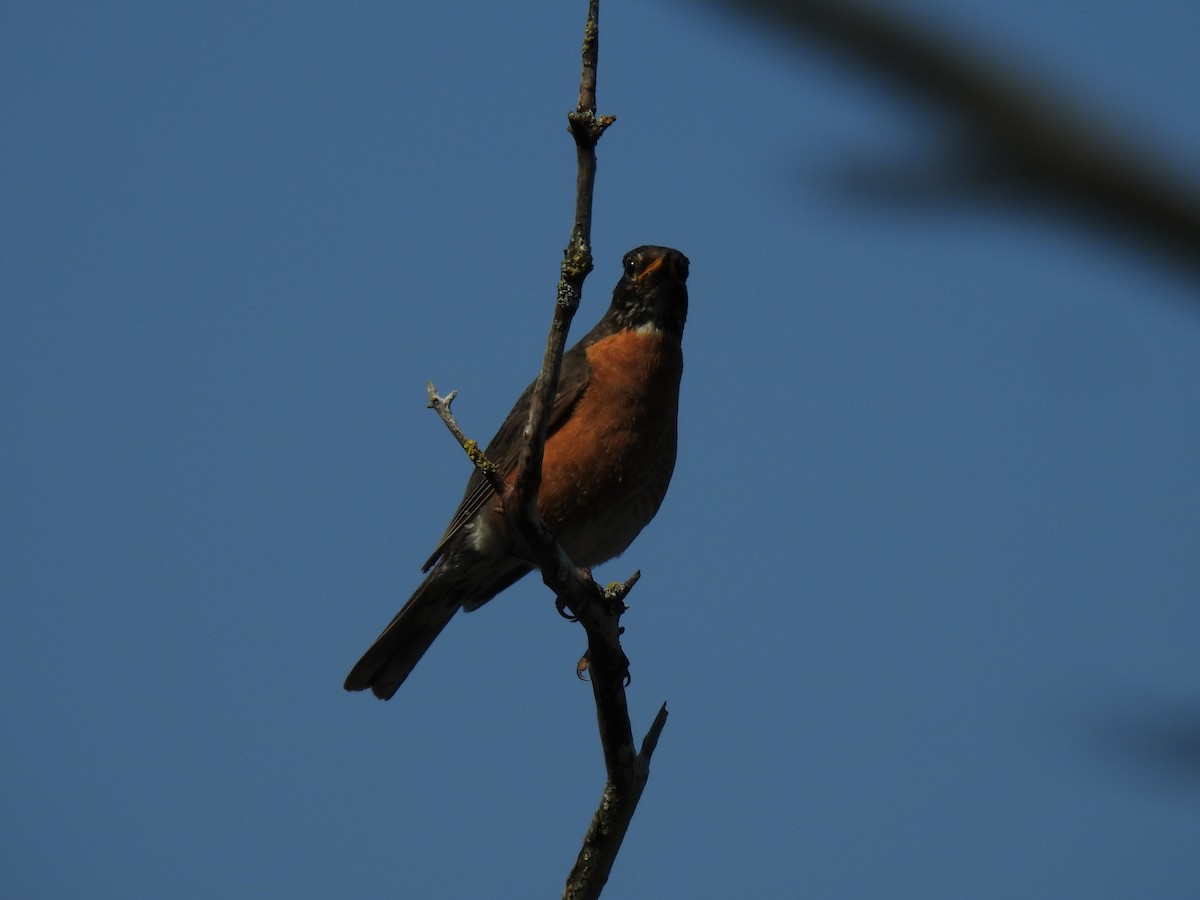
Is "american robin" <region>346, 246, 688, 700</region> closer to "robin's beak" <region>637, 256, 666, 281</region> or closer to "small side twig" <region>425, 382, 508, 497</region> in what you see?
"robin's beak" <region>637, 256, 666, 281</region>

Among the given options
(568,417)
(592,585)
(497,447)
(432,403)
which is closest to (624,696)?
(592,585)

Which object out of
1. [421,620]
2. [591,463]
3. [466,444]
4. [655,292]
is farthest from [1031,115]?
[421,620]

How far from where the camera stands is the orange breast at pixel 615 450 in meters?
6.45

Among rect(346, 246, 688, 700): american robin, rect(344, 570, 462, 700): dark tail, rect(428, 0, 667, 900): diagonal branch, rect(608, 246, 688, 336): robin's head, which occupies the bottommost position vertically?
rect(428, 0, 667, 900): diagonal branch

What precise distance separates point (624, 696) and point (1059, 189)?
3905mm

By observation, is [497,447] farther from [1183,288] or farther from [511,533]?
[1183,288]

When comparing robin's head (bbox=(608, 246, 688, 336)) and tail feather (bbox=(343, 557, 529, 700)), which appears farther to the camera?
robin's head (bbox=(608, 246, 688, 336))

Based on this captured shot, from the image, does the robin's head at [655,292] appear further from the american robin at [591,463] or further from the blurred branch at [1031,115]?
the blurred branch at [1031,115]

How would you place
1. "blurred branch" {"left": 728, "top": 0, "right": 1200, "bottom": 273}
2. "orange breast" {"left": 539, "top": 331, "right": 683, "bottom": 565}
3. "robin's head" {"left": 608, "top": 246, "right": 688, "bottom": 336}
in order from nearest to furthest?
"blurred branch" {"left": 728, "top": 0, "right": 1200, "bottom": 273}
"orange breast" {"left": 539, "top": 331, "right": 683, "bottom": 565}
"robin's head" {"left": 608, "top": 246, "right": 688, "bottom": 336}

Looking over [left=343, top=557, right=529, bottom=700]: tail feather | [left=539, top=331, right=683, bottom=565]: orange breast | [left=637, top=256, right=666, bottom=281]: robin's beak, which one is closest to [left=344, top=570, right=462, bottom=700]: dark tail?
[left=343, top=557, right=529, bottom=700]: tail feather

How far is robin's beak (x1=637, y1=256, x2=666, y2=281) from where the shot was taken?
7031 mm

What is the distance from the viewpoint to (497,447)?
713 cm

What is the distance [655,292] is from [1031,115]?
6.04m

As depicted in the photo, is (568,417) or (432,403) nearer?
(432,403)
